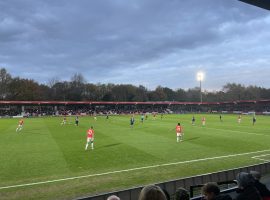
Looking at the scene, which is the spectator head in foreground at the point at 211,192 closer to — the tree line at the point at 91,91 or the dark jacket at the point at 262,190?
the dark jacket at the point at 262,190

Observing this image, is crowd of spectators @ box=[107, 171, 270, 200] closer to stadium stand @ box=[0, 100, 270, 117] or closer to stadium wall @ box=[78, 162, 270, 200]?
stadium wall @ box=[78, 162, 270, 200]

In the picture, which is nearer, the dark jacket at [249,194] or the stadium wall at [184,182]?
the dark jacket at [249,194]

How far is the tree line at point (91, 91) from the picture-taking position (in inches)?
5586

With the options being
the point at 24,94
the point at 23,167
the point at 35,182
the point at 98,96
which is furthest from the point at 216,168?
the point at 98,96

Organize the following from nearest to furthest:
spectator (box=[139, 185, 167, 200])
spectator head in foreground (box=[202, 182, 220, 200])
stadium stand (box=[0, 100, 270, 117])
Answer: spectator (box=[139, 185, 167, 200])
spectator head in foreground (box=[202, 182, 220, 200])
stadium stand (box=[0, 100, 270, 117])

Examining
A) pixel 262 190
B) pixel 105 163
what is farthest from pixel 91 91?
pixel 262 190

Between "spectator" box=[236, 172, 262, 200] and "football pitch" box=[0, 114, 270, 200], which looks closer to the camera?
"spectator" box=[236, 172, 262, 200]

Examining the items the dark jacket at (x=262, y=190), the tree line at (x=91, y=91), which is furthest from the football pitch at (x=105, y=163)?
the tree line at (x=91, y=91)

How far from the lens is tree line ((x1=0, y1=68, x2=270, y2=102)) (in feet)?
465

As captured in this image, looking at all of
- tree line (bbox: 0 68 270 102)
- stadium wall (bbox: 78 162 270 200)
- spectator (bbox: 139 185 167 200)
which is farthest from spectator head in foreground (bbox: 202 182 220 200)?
tree line (bbox: 0 68 270 102)

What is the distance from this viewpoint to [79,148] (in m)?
28.3

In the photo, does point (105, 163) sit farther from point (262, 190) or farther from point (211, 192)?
point (211, 192)

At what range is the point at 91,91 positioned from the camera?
168 metres

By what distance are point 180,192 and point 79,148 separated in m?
23.6
